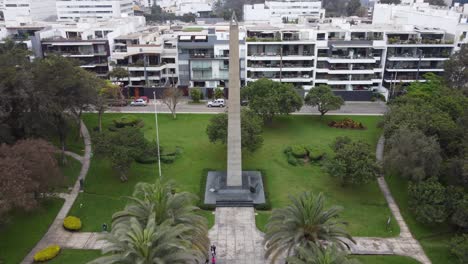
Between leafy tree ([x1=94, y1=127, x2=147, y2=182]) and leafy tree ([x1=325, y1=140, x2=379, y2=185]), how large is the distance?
20661 mm

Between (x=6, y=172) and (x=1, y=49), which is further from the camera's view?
(x=1, y=49)

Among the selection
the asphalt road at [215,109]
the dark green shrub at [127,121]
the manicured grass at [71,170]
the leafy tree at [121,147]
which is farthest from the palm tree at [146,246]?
the asphalt road at [215,109]

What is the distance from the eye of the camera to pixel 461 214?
112 ft

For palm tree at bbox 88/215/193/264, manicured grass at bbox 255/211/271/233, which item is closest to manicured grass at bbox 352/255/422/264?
manicured grass at bbox 255/211/271/233

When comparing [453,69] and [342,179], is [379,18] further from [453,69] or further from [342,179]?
[342,179]

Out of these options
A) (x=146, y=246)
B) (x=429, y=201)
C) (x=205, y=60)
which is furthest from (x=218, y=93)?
(x=146, y=246)

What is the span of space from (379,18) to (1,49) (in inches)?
3461

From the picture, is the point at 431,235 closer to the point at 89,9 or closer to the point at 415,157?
the point at 415,157

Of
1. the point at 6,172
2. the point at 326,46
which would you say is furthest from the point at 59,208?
the point at 326,46

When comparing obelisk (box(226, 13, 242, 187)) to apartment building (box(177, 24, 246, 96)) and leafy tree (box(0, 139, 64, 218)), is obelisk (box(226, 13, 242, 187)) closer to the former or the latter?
leafy tree (box(0, 139, 64, 218))

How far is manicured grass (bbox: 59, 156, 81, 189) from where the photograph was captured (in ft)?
146

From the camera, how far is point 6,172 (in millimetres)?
29766

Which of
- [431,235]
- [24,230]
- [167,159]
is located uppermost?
[167,159]

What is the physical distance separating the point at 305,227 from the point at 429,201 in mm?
15603
